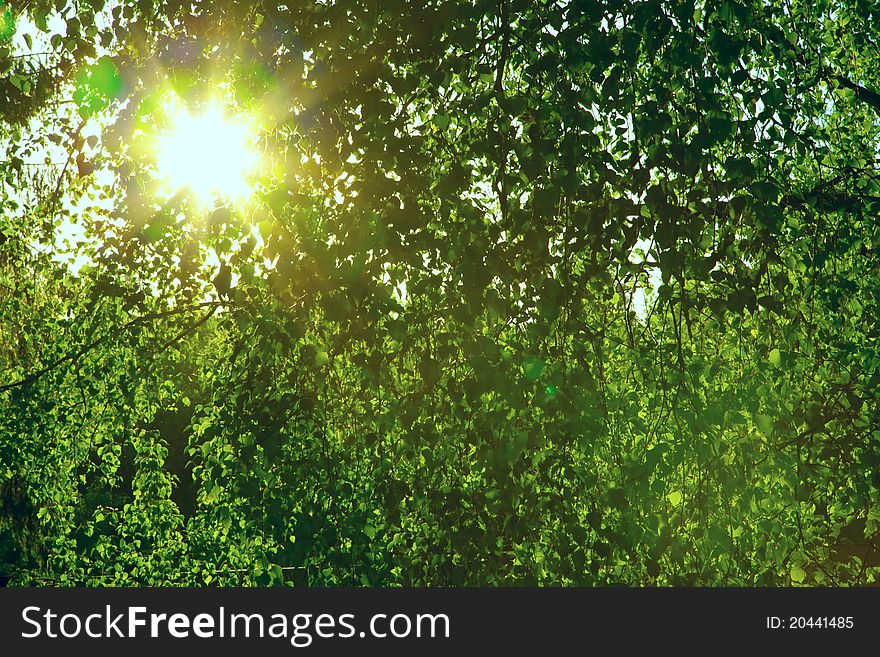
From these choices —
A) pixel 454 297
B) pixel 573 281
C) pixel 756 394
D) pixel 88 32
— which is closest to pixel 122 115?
pixel 88 32

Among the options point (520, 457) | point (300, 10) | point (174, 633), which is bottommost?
point (174, 633)

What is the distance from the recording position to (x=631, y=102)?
2.32 m

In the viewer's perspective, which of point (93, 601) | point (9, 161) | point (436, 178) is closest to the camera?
point (436, 178)

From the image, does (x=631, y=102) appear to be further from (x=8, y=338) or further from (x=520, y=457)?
(x=8, y=338)

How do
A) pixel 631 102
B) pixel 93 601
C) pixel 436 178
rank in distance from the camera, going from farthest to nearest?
pixel 93 601, pixel 436 178, pixel 631 102

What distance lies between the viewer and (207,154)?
9.07 feet

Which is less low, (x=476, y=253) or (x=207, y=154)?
(x=207, y=154)

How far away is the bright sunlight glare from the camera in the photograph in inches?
104

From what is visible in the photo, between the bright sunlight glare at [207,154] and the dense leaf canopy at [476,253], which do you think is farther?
the bright sunlight glare at [207,154]

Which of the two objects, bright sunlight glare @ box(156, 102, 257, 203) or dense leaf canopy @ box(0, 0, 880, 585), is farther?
bright sunlight glare @ box(156, 102, 257, 203)

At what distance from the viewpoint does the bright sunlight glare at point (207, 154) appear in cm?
263

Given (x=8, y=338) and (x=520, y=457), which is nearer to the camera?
(x=520, y=457)

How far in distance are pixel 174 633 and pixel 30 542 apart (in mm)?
7187

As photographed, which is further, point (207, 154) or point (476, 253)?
point (207, 154)
